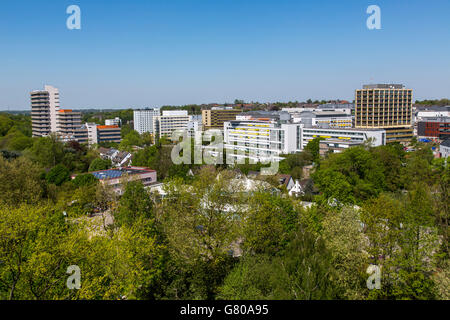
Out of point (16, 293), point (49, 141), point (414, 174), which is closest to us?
point (16, 293)

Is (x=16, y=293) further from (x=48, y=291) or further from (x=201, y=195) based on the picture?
(x=201, y=195)

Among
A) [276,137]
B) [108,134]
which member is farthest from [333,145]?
[108,134]

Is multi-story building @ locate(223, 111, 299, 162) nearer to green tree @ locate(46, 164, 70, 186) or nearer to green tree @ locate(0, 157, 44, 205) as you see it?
green tree @ locate(46, 164, 70, 186)

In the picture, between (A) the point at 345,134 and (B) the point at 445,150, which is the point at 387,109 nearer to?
(A) the point at 345,134

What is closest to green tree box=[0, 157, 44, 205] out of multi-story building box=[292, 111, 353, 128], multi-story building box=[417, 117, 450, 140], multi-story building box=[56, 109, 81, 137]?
multi-story building box=[56, 109, 81, 137]

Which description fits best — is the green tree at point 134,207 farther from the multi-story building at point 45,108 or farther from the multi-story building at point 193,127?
the multi-story building at point 193,127
